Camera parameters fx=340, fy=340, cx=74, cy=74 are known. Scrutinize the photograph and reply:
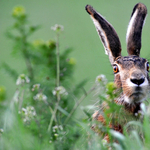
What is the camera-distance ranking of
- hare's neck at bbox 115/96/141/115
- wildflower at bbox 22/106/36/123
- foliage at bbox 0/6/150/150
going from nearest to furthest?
foliage at bbox 0/6/150/150 < wildflower at bbox 22/106/36/123 < hare's neck at bbox 115/96/141/115

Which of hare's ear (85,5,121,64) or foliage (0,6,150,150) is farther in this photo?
hare's ear (85,5,121,64)

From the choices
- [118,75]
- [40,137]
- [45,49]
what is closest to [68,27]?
[45,49]

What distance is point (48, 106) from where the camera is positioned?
388 centimetres

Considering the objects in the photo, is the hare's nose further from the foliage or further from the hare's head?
the foliage

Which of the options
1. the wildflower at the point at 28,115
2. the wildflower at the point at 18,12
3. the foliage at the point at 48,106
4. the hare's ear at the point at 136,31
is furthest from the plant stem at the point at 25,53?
the wildflower at the point at 28,115

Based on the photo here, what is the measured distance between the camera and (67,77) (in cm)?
515

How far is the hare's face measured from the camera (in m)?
3.50

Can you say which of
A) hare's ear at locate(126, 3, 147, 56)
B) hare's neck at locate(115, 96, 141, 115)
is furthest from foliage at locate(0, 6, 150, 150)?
hare's ear at locate(126, 3, 147, 56)

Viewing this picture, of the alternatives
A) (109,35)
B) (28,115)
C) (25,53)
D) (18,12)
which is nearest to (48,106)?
(28,115)

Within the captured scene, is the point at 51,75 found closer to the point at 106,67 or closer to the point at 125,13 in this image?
the point at 106,67

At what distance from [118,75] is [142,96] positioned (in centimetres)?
49

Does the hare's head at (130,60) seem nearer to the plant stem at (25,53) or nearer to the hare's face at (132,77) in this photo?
the hare's face at (132,77)

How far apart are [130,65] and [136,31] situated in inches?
30.3

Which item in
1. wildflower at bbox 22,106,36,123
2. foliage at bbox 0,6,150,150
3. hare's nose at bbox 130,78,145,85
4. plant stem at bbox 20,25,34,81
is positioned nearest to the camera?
foliage at bbox 0,6,150,150
